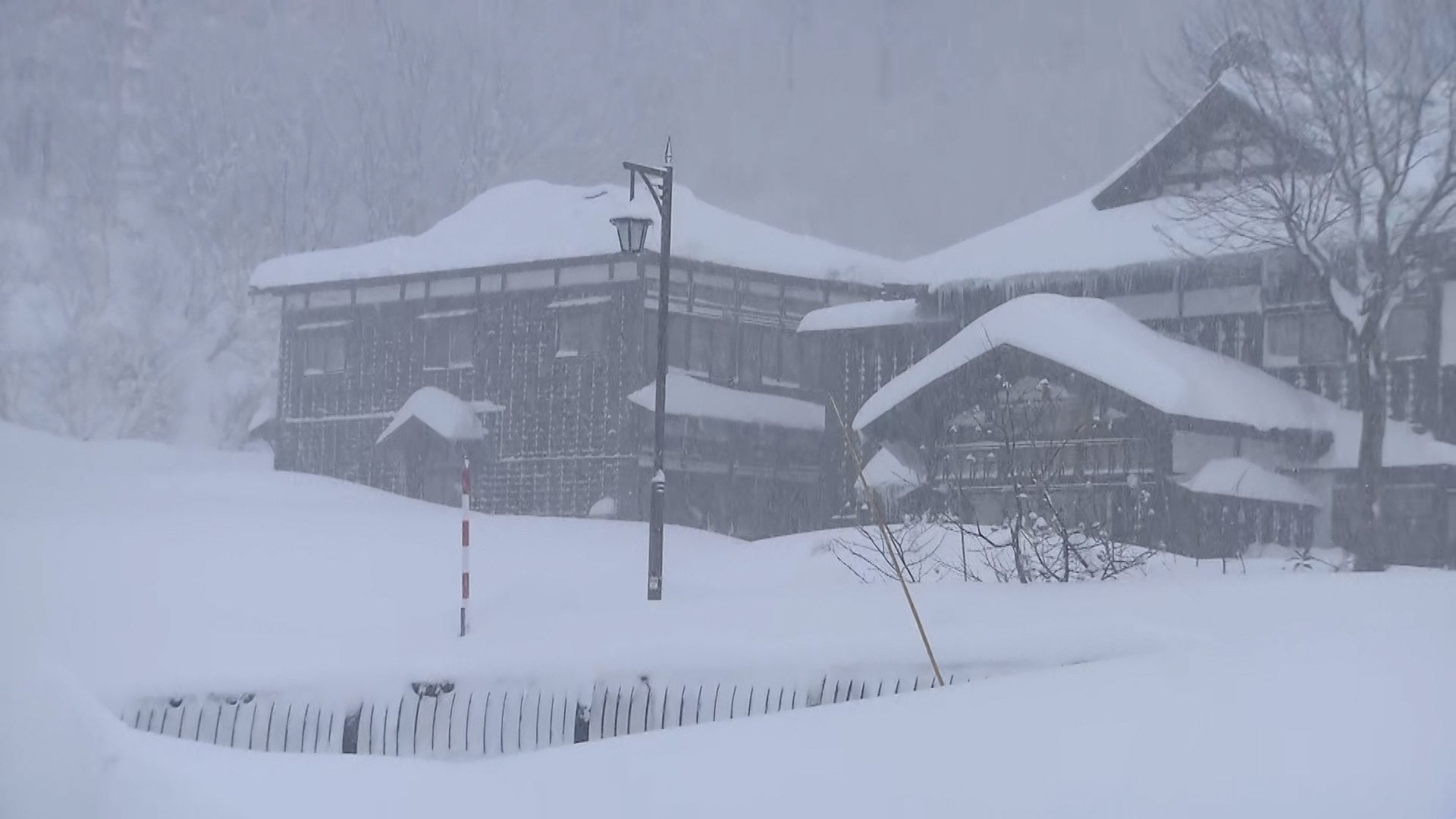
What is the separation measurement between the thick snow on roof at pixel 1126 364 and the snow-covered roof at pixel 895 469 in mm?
666

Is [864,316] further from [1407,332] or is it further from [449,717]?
[449,717]

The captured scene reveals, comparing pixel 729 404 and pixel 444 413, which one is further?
pixel 444 413

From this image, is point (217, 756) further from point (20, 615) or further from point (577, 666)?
point (20, 615)

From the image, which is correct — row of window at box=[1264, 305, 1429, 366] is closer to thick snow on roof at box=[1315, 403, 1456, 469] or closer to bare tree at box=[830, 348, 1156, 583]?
thick snow on roof at box=[1315, 403, 1456, 469]

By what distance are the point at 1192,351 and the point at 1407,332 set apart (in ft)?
9.30

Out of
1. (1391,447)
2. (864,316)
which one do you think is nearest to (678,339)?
(864,316)

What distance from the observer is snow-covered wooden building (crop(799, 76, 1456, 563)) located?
1988 centimetres

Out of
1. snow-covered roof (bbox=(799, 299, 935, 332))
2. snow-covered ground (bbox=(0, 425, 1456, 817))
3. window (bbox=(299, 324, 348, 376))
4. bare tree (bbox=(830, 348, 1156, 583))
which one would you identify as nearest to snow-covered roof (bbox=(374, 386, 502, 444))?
window (bbox=(299, 324, 348, 376))

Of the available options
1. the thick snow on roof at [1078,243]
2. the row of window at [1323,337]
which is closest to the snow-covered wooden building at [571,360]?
the thick snow on roof at [1078,243]

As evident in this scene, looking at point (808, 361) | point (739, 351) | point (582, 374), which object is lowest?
point (582, 374)

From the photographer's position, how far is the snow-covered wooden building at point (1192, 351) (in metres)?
19.9

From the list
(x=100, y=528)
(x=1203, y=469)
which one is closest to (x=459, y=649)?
(x=100, y=528)

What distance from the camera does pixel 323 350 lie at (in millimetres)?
28797

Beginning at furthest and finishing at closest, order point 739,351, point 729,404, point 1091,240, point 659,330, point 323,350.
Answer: point 323,350 < point 739,351 < point 729,404 < point 1091,240 < point 659,330
